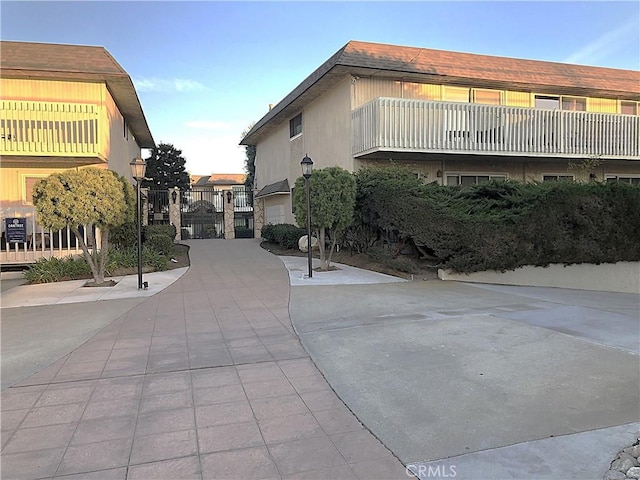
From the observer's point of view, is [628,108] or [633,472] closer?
[633,472]

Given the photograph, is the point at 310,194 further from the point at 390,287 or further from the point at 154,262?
the point at 154,262

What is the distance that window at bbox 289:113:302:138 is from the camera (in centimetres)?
2014

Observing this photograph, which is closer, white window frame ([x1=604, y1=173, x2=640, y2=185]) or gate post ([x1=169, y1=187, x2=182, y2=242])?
white window frame ([x1=604, y1=173, x2=640, y2=185])

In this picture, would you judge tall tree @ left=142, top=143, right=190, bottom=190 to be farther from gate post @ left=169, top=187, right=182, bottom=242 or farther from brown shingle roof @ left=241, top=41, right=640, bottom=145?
brown shingle roof @ left=241, top=41, right=640, bottom=145

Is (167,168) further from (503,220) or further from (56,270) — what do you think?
(503,220)

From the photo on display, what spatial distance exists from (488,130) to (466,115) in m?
0.87

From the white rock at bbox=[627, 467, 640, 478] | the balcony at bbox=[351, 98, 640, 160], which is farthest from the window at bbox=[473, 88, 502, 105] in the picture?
the white rock at bbox=[627, 467, 640, 478]

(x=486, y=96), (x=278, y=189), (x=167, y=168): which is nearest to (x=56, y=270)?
(x=278, y=189)

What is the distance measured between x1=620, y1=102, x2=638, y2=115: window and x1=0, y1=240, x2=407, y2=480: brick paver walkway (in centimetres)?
1848

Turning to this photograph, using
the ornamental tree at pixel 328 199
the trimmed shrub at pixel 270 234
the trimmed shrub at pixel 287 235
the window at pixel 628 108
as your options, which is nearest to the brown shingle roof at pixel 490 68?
the window at pixel 628 108

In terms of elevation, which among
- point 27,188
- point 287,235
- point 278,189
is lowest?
point 287,235

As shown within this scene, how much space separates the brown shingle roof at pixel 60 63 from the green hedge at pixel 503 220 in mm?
8732

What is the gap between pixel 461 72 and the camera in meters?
15.1

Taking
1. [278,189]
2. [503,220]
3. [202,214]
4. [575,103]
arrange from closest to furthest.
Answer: [503,220] < [575,103] < [278,189] < [202,214]
